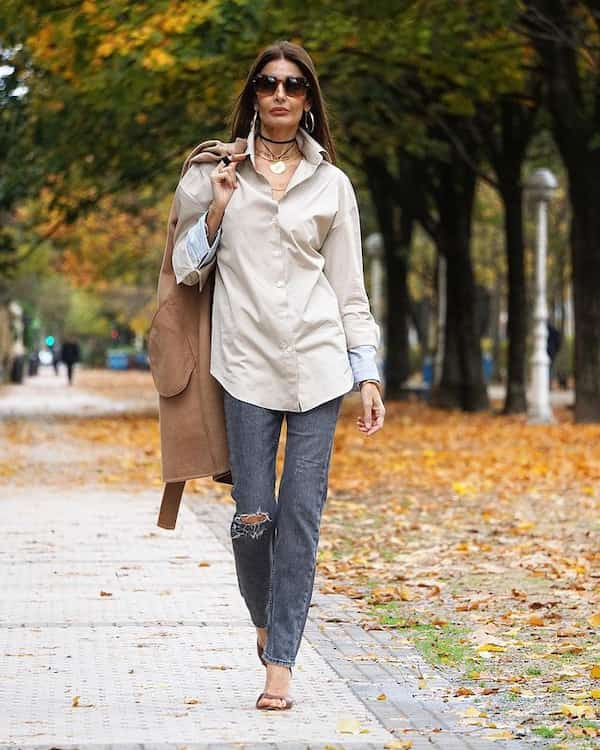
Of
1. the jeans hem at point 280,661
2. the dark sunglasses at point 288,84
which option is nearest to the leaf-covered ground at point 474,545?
the jeans hem at point 280,661

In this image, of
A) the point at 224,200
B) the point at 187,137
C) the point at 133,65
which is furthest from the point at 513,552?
the point at 187,137

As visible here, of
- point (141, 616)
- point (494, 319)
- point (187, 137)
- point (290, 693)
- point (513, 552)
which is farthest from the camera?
point (494, 319)

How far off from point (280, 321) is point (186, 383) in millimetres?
373

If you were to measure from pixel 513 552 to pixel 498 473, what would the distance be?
577 centimetres

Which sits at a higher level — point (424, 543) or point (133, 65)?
point (133, 65)

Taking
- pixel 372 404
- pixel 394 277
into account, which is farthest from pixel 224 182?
pixel 394 277

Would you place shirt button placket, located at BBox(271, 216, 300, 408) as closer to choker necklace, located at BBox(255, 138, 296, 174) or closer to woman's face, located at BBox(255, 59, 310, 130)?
choker necklace, located at BBox(255, 138, 296, 174)

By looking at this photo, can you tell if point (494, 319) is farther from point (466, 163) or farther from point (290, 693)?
point (290, 693)

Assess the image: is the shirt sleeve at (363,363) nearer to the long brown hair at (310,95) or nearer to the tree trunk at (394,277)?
the long brown hair at (310,95)

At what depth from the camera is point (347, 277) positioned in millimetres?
5516

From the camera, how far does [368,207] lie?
41.6 m

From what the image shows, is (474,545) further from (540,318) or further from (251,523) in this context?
(540,318)

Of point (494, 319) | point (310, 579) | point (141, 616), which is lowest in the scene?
point (494, 319)

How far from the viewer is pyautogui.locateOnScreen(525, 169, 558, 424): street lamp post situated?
25281 millimetres
